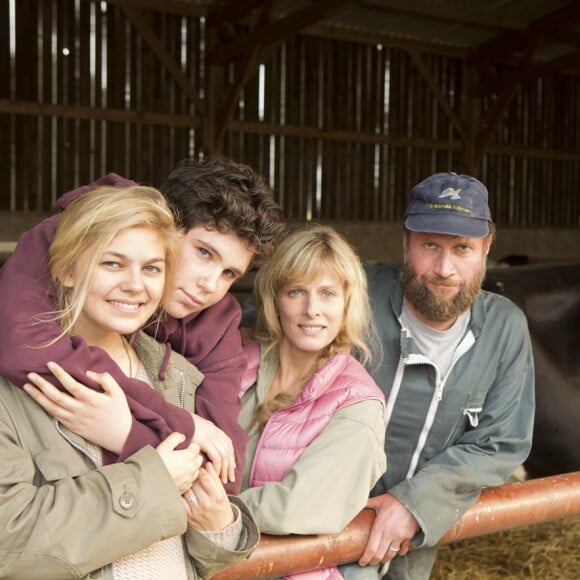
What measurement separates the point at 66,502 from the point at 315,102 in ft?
33.6

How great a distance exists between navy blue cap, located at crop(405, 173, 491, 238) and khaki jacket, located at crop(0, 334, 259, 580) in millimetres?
1250

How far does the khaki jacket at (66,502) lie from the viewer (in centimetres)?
124

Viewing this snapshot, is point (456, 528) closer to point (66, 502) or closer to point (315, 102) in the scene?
point (66, 502)

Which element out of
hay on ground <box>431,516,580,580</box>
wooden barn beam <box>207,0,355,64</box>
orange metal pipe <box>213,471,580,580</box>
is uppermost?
wooden barn beam <box>207,0,355,64</box>

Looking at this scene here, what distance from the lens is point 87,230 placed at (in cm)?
137

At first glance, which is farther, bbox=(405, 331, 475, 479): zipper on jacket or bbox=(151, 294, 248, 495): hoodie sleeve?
bbox=(405, 331, 475, 479): zipper on jacket

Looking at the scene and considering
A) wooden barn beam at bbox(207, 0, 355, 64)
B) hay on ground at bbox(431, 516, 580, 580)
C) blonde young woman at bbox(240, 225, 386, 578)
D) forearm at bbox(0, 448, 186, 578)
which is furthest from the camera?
wooden barn beam at bbox(207, 0, 355, 64)

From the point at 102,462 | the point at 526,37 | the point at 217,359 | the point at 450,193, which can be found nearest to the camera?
the point at 102,462

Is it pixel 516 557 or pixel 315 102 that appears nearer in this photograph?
pixel 516 557

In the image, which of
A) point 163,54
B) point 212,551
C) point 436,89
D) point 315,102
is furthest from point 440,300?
point 436,89

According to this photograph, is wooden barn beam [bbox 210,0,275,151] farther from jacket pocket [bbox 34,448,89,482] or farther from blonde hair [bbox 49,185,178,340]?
jacket pocket [bbox 34,448,89,482]

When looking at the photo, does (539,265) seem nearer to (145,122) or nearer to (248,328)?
(248,328)

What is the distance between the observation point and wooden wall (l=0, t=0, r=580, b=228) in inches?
363

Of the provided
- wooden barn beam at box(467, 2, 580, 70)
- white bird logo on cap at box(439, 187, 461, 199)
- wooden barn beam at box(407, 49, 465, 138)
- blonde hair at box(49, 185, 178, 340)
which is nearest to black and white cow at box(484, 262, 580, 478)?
white bird logo on cap at box(439, 187, 461, 199)
